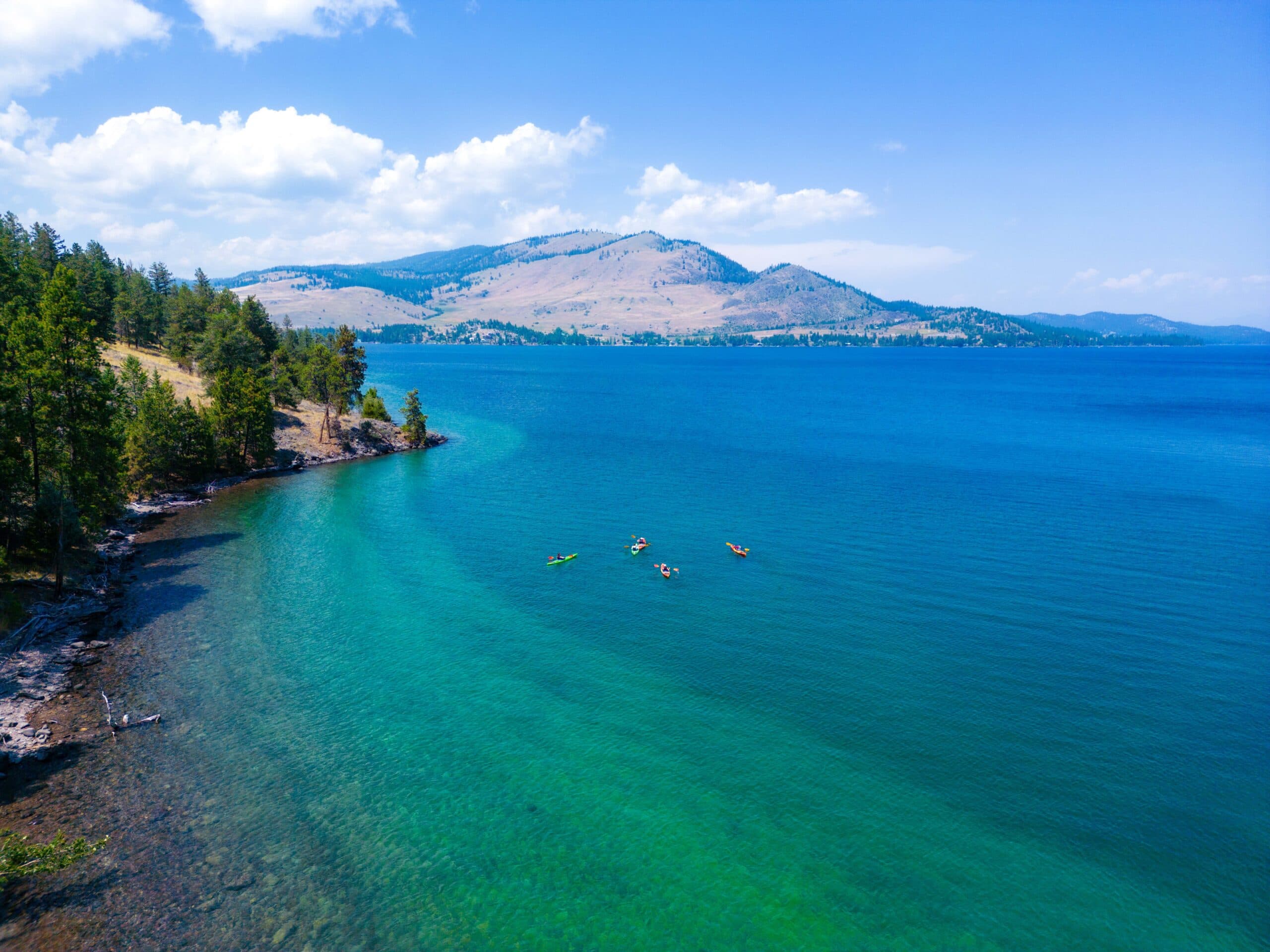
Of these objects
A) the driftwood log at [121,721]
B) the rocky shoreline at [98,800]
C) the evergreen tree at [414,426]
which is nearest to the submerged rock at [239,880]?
the rocky shoreline at [98,800]

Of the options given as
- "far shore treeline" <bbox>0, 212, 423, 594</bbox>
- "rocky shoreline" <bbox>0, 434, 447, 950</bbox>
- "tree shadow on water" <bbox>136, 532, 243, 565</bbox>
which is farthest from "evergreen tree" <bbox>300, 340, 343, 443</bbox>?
"rocky shoreline" <bbox>0, 434, 447, 950</bbox>

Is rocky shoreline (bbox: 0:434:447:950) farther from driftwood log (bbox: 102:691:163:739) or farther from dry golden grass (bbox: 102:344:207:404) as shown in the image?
dry golden grass (bbox: 102:344:207:404)

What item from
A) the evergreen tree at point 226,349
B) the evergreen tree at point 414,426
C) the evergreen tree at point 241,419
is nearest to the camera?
the evergreen tree at point 241,419

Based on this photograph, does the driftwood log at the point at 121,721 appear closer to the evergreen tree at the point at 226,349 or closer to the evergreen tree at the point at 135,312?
the evergreen tree at the point at 226,349

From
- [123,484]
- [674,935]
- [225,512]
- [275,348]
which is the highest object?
[275,348]

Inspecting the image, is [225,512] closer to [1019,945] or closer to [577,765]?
[577,765]

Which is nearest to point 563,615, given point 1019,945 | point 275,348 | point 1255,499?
point 1019,945

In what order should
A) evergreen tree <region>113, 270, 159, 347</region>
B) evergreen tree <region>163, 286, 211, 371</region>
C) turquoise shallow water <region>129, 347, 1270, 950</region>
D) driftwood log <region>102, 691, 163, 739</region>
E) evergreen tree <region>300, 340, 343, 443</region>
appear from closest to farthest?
turquoise shallow water <region>129, 347, 1270, 950</region> → driftwood log <region>102, 691, 163, 739</region> → evergreen tree <region>300, 340, 343, 443</region> → evergreen tree <region>163, 286, 211, 371</region> → evergreen tree <region>113, 270, 159, 347</region>
